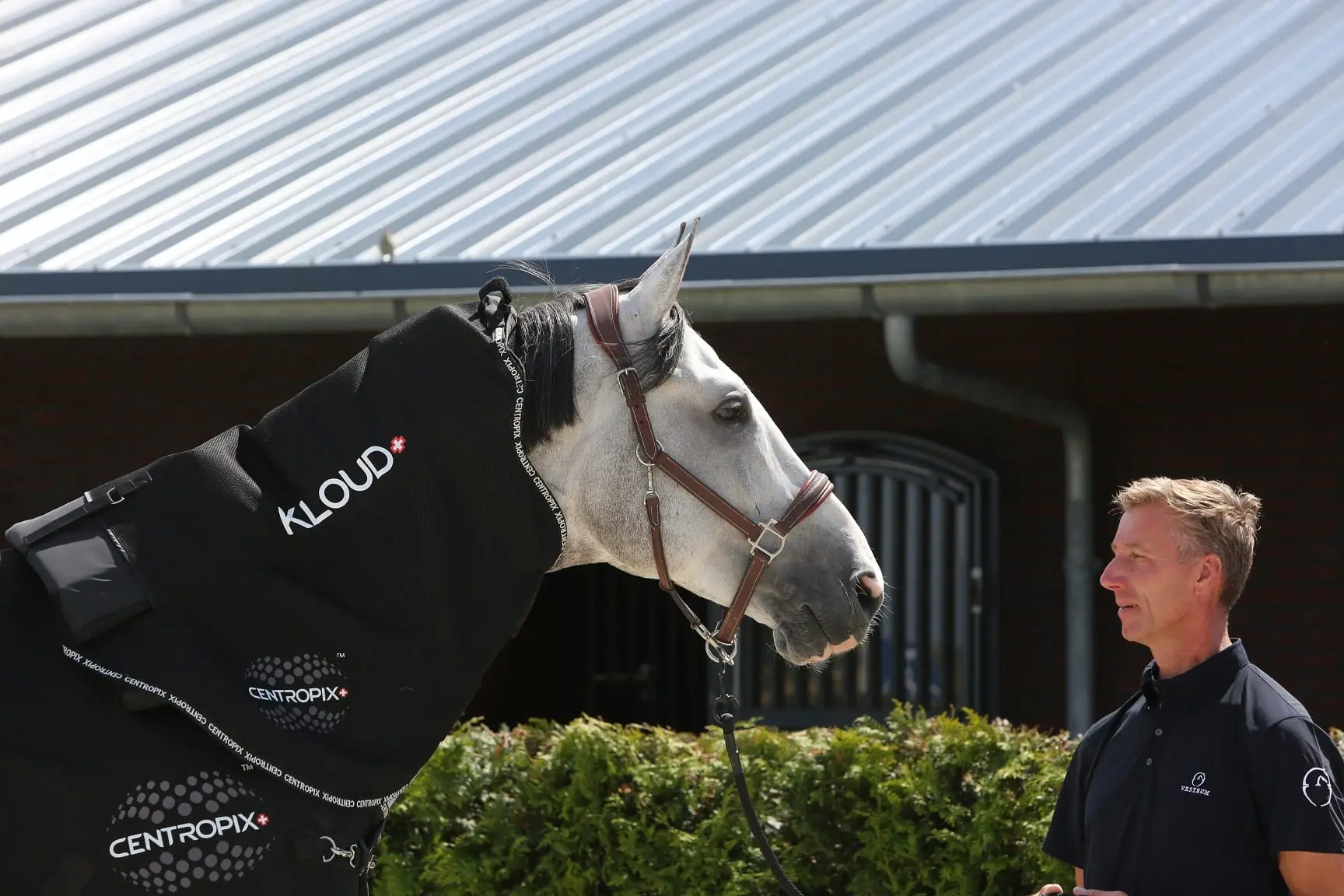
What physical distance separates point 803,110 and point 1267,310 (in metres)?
2.30

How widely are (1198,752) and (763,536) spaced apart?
843 mm

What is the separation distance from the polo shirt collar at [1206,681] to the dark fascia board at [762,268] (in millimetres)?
2590

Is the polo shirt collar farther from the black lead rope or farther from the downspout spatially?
the downspout

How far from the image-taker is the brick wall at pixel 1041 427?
656 centimetres

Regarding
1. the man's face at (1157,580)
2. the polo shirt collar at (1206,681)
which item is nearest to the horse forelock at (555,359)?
the man's face at (1157,580)

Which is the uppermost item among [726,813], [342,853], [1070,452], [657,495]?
[1070,452]

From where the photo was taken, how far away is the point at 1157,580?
2.64 meters

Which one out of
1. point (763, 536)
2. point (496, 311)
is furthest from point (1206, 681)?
point (496, 311)

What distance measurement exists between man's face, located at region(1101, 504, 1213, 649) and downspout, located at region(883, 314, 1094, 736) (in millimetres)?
2922

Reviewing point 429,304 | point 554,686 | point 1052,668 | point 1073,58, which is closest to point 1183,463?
point 1052,668

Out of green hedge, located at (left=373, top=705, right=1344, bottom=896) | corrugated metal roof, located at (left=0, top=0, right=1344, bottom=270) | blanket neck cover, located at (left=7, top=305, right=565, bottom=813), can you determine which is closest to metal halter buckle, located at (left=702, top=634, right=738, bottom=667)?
blanket neck cover, located at (left=7, top=305, right=565, bottom=813)

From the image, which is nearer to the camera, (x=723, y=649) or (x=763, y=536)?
(x=763, y=536)

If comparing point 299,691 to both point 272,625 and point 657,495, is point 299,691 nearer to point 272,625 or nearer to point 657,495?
point 272,625

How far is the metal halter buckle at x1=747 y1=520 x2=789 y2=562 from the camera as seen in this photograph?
263 cm
